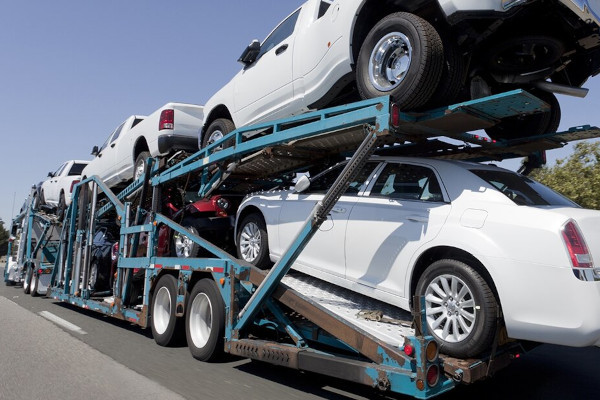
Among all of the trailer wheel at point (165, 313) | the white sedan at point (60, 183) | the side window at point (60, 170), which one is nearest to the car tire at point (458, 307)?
the trailer wheel at point (165, 313)

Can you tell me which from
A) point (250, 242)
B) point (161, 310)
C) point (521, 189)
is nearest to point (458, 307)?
point (521, 189)

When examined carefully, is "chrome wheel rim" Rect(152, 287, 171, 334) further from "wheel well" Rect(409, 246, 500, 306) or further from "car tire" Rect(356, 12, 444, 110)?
"car tire" Rect(356, 12, 444, 110)

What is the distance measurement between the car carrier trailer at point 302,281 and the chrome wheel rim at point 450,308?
20cm

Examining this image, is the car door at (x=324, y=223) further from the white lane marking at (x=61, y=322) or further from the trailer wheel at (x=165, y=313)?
the white lane marking at (x=61, y=322)

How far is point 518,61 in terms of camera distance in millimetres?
4469

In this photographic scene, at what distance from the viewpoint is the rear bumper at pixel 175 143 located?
335 inches

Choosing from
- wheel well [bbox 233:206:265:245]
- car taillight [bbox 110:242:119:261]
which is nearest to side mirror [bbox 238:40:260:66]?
wheel well [bbox 233:206:265:245]

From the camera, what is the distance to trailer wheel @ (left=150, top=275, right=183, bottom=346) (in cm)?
618

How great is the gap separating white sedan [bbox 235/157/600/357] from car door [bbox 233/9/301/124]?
4.24ft

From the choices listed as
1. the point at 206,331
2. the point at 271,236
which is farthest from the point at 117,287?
the point at 271,236

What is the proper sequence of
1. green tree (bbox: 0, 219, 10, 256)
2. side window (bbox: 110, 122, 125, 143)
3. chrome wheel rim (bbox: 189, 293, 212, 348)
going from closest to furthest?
chrome wheel rim (bbox: 189, 293, 212, 348)
side window (bbox: 110, 122, 125, 143)
green tree (bbox: 0, 219, 10, 256)

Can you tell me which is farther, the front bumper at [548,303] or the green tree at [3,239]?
the green tree at [3,239]

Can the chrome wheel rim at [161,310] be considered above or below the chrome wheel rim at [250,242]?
below

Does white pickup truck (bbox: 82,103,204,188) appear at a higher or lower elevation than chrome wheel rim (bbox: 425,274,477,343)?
higher
